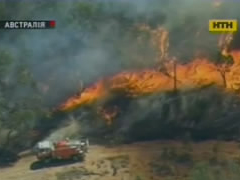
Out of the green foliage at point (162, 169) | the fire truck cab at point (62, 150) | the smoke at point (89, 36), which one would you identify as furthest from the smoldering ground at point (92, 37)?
the green foliage at point (162, 169)

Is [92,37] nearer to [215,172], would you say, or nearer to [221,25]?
[221,25]

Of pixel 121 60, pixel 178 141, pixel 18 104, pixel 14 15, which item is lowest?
pixel 178 141

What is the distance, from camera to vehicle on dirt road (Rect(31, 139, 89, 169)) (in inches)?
96.1

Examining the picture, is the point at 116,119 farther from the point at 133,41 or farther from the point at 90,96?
the point at 133,41

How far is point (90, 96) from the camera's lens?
2459 mm

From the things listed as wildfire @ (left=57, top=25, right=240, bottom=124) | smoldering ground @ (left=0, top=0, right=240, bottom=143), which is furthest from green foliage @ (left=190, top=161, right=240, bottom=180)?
smoldering ground @ (left=0, top=0, right=240, bottom=143)

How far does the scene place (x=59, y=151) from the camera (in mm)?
2455

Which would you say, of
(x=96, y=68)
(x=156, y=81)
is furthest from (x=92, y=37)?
(x=156, y=81)

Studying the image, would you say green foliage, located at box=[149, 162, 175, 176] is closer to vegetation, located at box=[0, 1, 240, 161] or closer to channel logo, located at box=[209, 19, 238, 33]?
vegetation, located at box=[0, 1, 240, 161]

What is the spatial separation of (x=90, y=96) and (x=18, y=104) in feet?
0.91

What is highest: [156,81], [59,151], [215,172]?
[156,81]

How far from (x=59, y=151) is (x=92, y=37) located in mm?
459

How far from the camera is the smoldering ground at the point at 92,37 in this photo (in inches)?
95.4

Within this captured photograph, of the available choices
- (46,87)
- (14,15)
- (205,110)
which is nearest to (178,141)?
(205,110)
